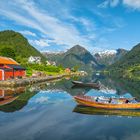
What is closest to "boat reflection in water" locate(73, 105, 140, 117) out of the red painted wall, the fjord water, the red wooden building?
the fjord water

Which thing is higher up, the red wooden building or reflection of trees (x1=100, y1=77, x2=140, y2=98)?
the red wooden building

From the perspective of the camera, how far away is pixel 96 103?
50.1 metres

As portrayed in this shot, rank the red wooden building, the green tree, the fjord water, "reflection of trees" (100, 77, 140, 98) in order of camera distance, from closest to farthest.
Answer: the fjord water → "reflection of trees" (100, 77, 140, 98) → the red wooden building → the green tree

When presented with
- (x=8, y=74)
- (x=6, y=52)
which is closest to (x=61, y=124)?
(x=8, y=74)

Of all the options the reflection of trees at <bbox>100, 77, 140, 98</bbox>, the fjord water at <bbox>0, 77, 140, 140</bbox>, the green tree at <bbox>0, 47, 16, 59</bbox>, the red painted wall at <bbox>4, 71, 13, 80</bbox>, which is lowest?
the fjord water at <bbox>0, 77, 140, 140</bbox>

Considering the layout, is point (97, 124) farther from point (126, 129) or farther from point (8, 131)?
point (8, 131)

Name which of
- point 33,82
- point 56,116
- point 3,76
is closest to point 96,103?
point 56,116

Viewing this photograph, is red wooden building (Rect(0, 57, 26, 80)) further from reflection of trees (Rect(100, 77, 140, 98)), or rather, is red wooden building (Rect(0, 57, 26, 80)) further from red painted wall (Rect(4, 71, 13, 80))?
reflection of trees (Rect(100, 77, 140, 98))

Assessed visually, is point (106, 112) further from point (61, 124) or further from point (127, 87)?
point (127, 87)

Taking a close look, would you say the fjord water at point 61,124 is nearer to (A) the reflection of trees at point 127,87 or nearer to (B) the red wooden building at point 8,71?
(A) the reflection of trees at point 127,87

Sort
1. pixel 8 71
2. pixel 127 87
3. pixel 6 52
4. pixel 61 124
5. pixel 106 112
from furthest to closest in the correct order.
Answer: pixel 6 52 → pixel 127 87 → pixel 8 71 → pixel 106 112 → pixel 61 124

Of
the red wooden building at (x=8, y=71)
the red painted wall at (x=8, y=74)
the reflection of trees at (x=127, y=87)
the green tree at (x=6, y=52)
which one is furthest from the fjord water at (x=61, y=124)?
the green tree at (x=6, y=52)

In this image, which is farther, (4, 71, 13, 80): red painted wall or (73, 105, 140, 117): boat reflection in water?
(4, 71, 13, 80): red painted wall

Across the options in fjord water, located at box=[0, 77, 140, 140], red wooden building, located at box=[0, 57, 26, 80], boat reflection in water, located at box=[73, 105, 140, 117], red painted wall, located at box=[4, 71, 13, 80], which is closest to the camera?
fjord water, located at box=[0, 77, 140, 140]
